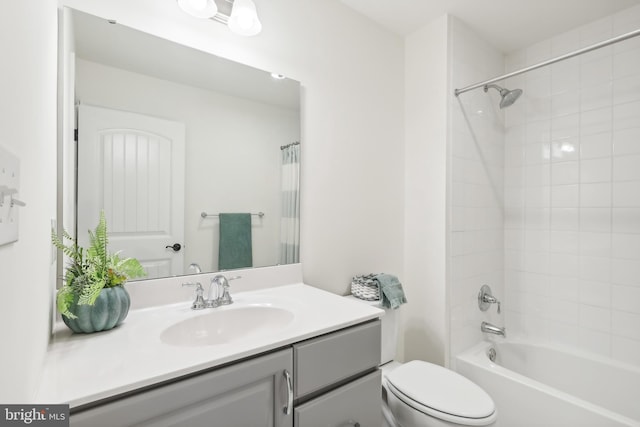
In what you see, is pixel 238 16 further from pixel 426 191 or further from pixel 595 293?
pixel 595 293

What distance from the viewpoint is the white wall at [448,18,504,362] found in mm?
1901

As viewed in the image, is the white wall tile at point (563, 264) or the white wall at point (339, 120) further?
the white wall tile at point (563, 264)

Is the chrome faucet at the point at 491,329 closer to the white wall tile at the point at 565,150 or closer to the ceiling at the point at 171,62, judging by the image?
the white wall tile at the point at 565,150

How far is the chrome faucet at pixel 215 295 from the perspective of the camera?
1.21 metres

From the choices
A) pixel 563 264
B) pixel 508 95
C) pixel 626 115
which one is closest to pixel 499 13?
pixel 508 95

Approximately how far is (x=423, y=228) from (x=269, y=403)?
1.44 meters

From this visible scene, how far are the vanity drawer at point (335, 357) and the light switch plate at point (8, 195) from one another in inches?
Result: 27.8

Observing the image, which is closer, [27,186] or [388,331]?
[27,186]

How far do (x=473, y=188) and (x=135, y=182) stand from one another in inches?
74.7

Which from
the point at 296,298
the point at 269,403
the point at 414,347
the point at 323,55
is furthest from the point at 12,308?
the point at 414,347

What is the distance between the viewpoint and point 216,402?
2.55 feet

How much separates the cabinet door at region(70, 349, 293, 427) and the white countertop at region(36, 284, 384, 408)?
0.03 metres

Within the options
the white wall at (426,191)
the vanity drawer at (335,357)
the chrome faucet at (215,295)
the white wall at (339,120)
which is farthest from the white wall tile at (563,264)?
the chrome faucet at (215,295)

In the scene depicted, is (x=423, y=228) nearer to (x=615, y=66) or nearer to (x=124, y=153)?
(x=615, y=66)
